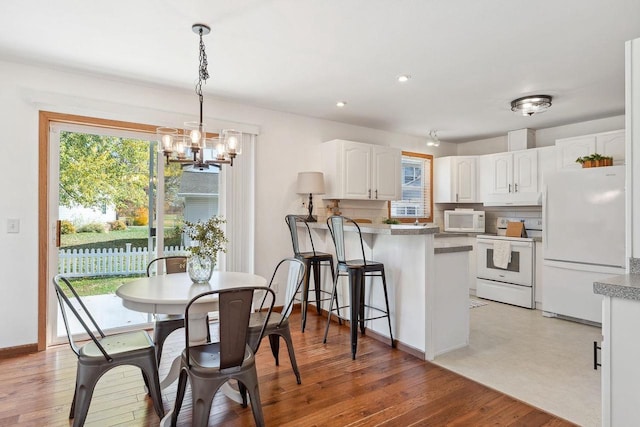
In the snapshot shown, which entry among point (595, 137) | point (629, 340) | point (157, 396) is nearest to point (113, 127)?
point (157, 396)

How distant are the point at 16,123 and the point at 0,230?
35.6 inches

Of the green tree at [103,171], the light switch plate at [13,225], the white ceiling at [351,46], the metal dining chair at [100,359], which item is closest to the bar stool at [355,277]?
the white ceiling at [351,46]

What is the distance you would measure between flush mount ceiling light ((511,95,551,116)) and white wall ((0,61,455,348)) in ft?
9.00

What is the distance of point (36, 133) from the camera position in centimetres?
319

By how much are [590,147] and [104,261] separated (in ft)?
18.1

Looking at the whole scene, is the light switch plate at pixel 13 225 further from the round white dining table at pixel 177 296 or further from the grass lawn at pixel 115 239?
the round white dining table at pixel 177 296

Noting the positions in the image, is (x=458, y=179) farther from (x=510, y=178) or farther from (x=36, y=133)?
(x=36, y=133)

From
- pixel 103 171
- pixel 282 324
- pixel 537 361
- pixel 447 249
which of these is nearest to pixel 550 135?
pixel 447 249

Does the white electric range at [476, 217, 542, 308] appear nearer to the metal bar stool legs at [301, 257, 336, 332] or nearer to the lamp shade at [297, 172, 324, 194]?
the metal bar stool legs at [301, 257, 336, 332]

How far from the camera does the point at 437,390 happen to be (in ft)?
8.32

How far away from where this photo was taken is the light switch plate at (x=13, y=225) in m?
3.09

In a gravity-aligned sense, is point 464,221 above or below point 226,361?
above

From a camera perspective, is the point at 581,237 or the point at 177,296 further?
the point at 581,237

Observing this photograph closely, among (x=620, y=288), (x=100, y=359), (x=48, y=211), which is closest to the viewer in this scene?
(x=620, y=288)
